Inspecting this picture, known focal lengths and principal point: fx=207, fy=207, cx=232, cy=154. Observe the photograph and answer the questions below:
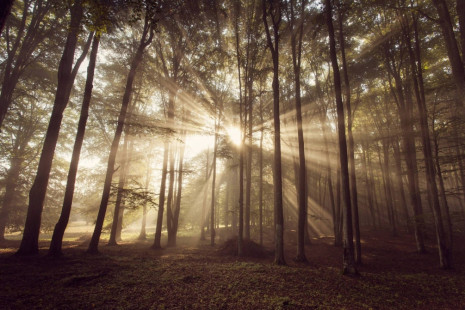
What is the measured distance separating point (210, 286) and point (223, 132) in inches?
455

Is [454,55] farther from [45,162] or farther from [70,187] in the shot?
[45,162]

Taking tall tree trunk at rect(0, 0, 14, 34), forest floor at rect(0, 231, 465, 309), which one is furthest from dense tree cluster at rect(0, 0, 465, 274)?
tall tree trunk at rect(0, 0, 14, 34)

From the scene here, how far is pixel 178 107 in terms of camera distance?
55.5 feet

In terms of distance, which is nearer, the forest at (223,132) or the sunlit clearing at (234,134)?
the forest at (223,132)

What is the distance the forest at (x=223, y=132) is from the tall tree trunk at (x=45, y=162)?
0.16 ft

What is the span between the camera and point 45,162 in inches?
341

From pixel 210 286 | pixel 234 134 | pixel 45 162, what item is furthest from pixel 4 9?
pixel 234 134

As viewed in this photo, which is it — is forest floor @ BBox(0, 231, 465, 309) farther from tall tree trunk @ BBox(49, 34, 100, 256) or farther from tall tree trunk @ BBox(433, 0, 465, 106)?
tall tree trunk @ BBox(433, 0, 465, 106)

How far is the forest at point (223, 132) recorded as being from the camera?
6.01 metres

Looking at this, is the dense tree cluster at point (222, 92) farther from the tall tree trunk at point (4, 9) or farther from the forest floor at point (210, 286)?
the tall tree trunk at point (4, 9)

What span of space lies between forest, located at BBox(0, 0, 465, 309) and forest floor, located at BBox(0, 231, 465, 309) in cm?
7

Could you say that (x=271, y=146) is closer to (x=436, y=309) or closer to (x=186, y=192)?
(x=436, y=309)

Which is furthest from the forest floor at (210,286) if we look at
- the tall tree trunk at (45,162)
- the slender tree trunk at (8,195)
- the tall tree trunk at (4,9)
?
the slender tree trunk at (8,195)

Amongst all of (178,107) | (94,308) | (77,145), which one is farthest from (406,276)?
(178,107)
